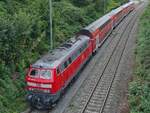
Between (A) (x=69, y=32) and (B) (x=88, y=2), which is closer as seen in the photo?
(A) (x=69, y=32)

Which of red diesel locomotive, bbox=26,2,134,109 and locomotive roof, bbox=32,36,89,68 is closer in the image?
red diesel locomotive, bbox=26,2,134,109

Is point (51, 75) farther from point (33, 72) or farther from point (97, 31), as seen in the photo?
point (97, 31)

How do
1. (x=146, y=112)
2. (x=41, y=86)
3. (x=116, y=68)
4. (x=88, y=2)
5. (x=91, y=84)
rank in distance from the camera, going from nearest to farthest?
(x=146, y=112) → (x=41, y=86) → (x=91, y=84) → (x=116, y=68) → (x=88, y=2)

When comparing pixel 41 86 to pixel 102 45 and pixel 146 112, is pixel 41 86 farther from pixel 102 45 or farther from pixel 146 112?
pixel 102 45

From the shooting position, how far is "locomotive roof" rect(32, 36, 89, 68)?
20750 mm

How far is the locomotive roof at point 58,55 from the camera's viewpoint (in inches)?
817

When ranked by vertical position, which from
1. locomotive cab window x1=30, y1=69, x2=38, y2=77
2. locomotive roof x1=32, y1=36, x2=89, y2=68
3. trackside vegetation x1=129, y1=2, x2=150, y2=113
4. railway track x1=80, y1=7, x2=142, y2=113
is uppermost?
locomotive roof x1=32, y1=36, x2=89, y2=68

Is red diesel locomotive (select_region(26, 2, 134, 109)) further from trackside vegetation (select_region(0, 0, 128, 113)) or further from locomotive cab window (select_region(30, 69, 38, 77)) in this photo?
trackside vegetation (select_region(0, 0, 128, 113))

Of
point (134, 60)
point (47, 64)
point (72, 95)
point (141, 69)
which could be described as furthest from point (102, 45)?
point (47, 64)

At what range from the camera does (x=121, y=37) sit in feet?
141

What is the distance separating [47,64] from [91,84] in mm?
6040

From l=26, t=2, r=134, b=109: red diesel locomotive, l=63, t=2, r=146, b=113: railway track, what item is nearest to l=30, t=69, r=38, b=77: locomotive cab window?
l=26, t=2, r=134, b=109: red diesel locomotive

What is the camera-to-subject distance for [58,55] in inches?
893

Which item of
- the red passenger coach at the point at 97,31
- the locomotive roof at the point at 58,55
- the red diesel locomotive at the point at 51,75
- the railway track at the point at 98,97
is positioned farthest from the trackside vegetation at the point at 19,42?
the railway track at the point at 98,97
